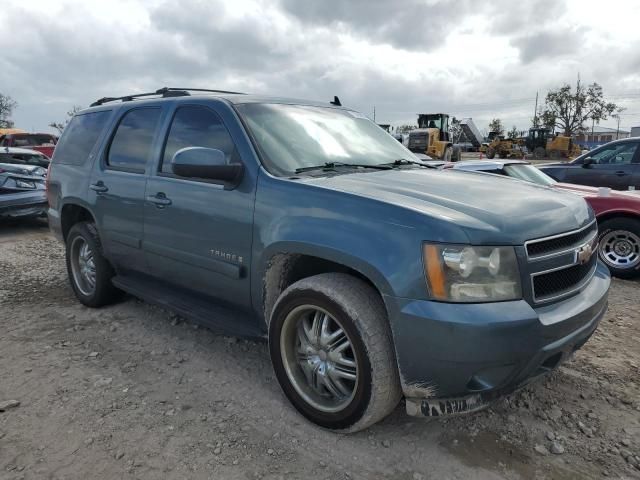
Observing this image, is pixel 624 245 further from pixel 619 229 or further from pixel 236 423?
pixel 236 423

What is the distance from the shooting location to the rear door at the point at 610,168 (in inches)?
322

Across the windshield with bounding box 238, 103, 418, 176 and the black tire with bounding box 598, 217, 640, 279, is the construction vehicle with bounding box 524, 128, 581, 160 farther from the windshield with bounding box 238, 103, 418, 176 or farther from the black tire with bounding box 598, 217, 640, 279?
the windshield with bounding box 238, 103, 418, 176

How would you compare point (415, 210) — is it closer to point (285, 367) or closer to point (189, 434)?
point (285, 367)

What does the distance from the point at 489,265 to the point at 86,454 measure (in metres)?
2.21

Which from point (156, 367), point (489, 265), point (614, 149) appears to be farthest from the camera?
point (614, 149)

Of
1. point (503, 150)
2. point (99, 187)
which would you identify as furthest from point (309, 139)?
point (503, 150)

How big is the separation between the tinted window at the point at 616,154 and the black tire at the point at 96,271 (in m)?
7.76

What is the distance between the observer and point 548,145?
38.0 metres

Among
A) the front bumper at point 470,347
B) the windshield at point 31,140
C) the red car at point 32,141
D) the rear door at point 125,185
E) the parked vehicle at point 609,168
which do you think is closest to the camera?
the front bumper at point 470,347

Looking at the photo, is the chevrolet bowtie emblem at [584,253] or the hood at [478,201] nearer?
the hood at [478,201]

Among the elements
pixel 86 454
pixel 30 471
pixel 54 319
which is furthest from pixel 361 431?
pixel 54 319

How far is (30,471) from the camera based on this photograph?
2.46 meters

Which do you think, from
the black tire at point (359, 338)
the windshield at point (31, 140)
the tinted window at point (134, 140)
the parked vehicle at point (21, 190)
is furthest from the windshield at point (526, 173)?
the windshield at point (31, 140)

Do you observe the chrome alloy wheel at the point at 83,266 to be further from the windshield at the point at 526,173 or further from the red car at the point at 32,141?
the red car at the point at 32,141
